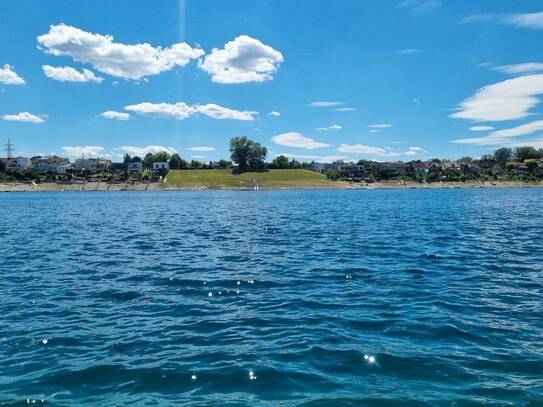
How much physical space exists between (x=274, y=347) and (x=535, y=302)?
38.8 feet

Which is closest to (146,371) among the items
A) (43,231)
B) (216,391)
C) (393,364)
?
(216,391)

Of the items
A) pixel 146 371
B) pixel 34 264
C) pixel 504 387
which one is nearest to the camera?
pixel 504 387

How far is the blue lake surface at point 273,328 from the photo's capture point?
35.8 ft

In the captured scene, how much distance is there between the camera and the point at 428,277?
78.4ft

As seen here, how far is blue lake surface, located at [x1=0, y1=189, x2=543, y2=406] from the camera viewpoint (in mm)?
10906

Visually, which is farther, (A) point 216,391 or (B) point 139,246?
(B) point 139,246

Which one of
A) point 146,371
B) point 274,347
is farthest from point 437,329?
point 146,371

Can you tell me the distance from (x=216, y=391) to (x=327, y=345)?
4.11 m

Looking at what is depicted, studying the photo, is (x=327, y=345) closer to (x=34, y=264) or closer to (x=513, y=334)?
(x=513, y=334)

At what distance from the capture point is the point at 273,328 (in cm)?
1553

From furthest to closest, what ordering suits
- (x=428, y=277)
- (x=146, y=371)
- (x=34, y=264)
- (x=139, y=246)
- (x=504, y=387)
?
1. (x=139, y=246)
2. (x=34, y=264)
3. (x=428, y=277)
4. (x=146, y=371)
5. (x=504, y=387)

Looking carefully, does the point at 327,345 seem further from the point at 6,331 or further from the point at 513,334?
the point at 6,331

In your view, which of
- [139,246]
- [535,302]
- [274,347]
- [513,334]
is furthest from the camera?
[139,246]

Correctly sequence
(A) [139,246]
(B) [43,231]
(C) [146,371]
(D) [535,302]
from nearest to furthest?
(C) [146,371] < (D) [535,302] < (A) [139,246] < (B) [43,231]
